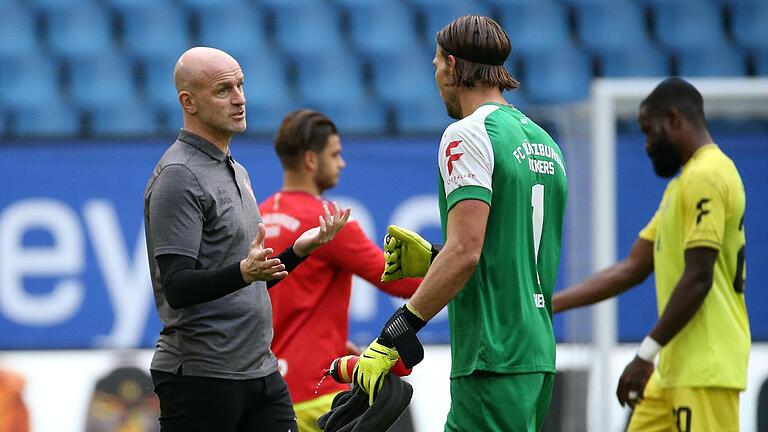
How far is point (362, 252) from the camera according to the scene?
421 centimetres

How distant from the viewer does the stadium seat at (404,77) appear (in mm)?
7762

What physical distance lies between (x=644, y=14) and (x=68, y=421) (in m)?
4.60

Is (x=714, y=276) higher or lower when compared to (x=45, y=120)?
lower

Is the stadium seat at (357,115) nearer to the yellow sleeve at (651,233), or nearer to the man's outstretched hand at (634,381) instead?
the yellow sleeve at (651,233)

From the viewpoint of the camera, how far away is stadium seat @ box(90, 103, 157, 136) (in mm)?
7570

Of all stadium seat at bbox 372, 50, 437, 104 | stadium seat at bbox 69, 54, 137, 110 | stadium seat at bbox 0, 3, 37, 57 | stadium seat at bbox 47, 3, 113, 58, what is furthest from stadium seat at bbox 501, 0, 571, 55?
stadium seat at bbox 0, 3, 37, 57

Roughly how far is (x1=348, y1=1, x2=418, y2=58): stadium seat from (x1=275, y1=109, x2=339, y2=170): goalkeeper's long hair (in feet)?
11.0

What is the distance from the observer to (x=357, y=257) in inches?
165

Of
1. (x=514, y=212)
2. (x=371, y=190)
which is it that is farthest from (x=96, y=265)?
(x=514, y=212)

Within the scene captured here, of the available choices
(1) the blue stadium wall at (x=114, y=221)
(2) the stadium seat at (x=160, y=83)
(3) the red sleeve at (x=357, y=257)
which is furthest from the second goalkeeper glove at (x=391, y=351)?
(2) the stadium seat at (x=160, y=83)

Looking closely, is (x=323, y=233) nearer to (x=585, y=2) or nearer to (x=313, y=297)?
(x=313, y=297)

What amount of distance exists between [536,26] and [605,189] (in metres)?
2.61

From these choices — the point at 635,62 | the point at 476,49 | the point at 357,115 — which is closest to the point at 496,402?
the point at 476,49

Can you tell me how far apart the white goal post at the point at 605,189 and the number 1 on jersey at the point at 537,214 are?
2430 mm
